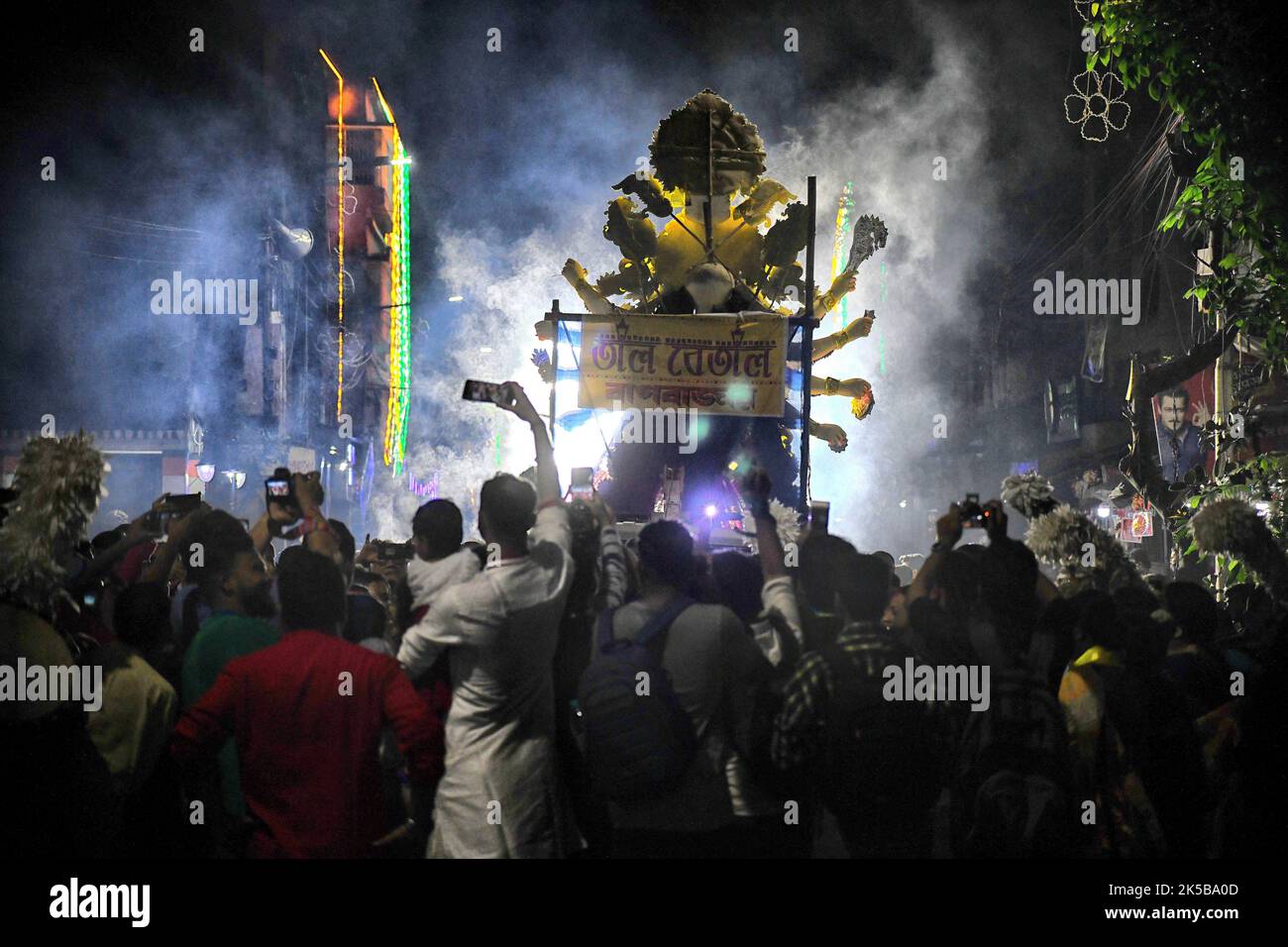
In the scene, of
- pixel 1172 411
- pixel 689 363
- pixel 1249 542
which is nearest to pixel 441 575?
pixel 1249 542

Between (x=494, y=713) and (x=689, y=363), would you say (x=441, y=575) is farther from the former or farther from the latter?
(x=689, y=363)

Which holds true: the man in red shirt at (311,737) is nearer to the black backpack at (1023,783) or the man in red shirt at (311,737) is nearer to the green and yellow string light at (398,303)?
the black backpack at (1023,783)

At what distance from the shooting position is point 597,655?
4.69m

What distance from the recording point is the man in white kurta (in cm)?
452

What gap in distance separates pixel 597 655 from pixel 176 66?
25.7m

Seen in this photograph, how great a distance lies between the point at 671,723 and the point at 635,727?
0.14m

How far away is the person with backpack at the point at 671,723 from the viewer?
14.9ft

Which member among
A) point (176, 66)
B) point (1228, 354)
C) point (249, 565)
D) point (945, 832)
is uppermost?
point (176, 66)

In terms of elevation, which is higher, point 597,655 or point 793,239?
point 793,239

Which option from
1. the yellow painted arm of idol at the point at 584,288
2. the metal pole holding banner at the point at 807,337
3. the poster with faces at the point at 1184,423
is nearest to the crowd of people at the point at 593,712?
the metal pole holding banner at the point at 807,337

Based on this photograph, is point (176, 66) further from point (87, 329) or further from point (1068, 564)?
point (1068, 564)

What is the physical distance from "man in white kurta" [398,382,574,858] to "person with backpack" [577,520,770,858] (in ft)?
0.72
